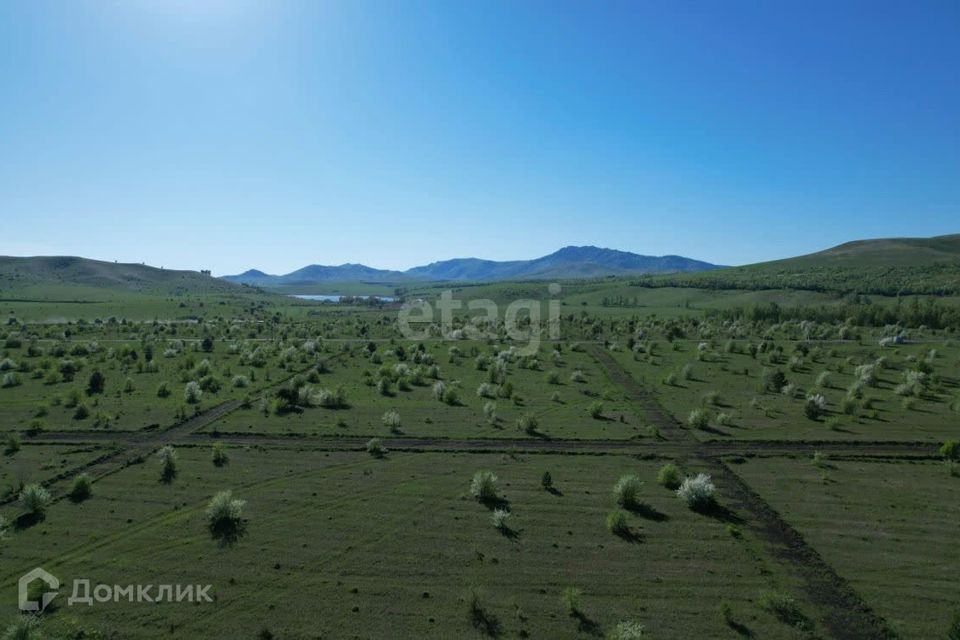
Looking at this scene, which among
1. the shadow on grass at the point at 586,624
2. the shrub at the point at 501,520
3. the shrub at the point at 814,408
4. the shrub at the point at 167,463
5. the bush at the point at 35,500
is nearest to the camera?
the shadow on grass at the point at 586,624

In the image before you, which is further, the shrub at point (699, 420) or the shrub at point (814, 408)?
the shrub at point (814, 408)

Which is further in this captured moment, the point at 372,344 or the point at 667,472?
the point at 372,344

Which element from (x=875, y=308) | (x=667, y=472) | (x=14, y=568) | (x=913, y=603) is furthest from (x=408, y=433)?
(x=875, y=308)

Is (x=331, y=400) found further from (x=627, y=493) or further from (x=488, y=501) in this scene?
(x=627, y=493)

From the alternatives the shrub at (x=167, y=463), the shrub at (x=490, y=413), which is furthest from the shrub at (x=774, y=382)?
the shrub at (x=167, y=463)

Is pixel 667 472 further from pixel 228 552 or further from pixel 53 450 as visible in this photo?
pixel 53 450

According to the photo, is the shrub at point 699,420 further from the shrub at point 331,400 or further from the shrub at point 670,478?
the shrub at point 331,400

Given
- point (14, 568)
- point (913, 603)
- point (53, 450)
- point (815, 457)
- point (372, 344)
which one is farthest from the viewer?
point (372, 344)

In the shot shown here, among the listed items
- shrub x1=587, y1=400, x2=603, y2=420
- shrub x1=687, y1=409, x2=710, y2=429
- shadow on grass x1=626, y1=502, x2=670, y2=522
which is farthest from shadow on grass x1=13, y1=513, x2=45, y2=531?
shrub x1=687, y1=409, x2=710, y2=429
